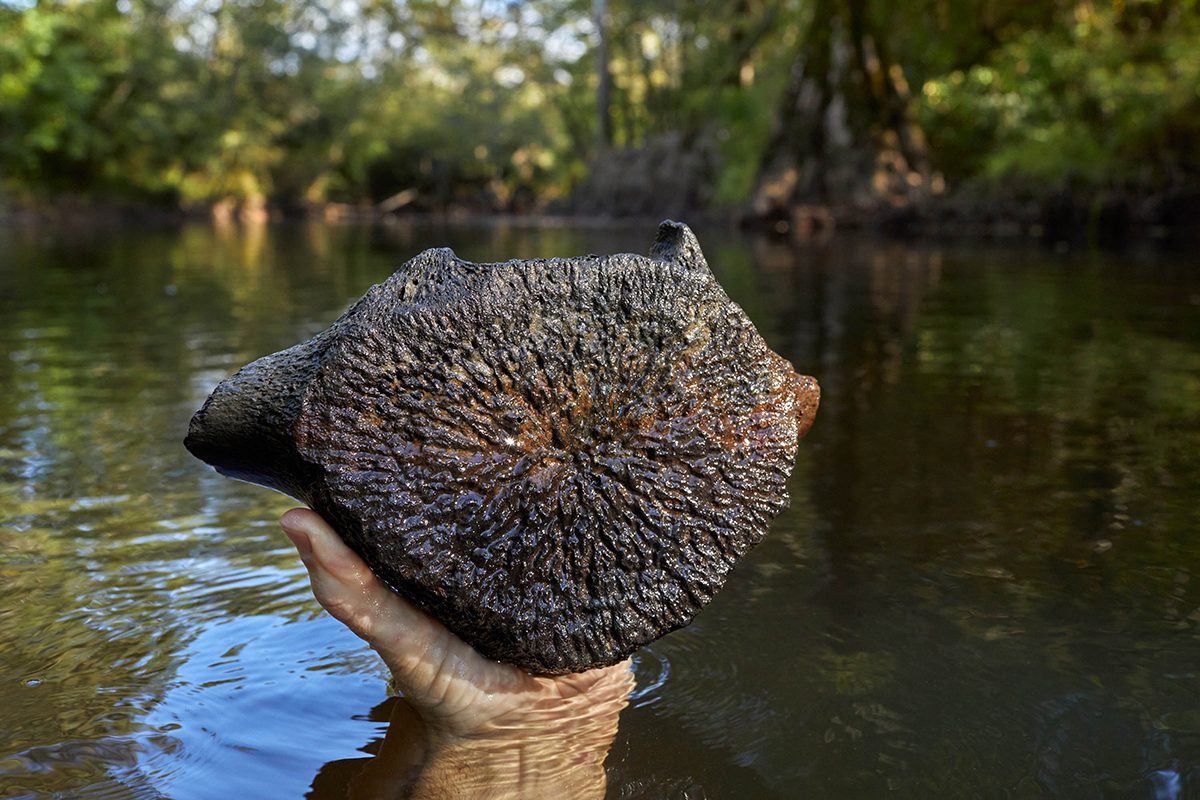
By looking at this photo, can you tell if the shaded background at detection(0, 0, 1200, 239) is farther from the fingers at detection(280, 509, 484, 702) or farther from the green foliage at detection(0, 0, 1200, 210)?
the fingers at detection(280, 509, 484, 702)

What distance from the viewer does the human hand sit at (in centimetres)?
205

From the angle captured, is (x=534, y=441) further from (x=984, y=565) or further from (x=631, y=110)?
(x=631, y=110)

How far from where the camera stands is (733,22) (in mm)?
35500

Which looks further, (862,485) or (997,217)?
(997,217)

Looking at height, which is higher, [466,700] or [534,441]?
[534,441]

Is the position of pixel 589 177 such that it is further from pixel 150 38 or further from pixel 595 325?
pixel 595 325

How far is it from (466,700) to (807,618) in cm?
136

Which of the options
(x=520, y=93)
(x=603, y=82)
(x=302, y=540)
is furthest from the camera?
(x=520, y=93)

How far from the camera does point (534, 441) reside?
7.03 feet

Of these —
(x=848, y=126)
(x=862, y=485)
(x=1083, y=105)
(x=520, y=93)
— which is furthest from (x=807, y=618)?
(x=520, y=93)

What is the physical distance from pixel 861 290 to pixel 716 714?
10148mm

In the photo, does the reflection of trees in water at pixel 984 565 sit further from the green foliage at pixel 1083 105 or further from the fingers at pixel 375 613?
the green foliage at pixel 1083 105

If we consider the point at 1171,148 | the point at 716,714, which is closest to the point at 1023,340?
the point at 716,714

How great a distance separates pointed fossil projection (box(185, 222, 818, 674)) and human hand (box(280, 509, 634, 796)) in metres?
0.06
